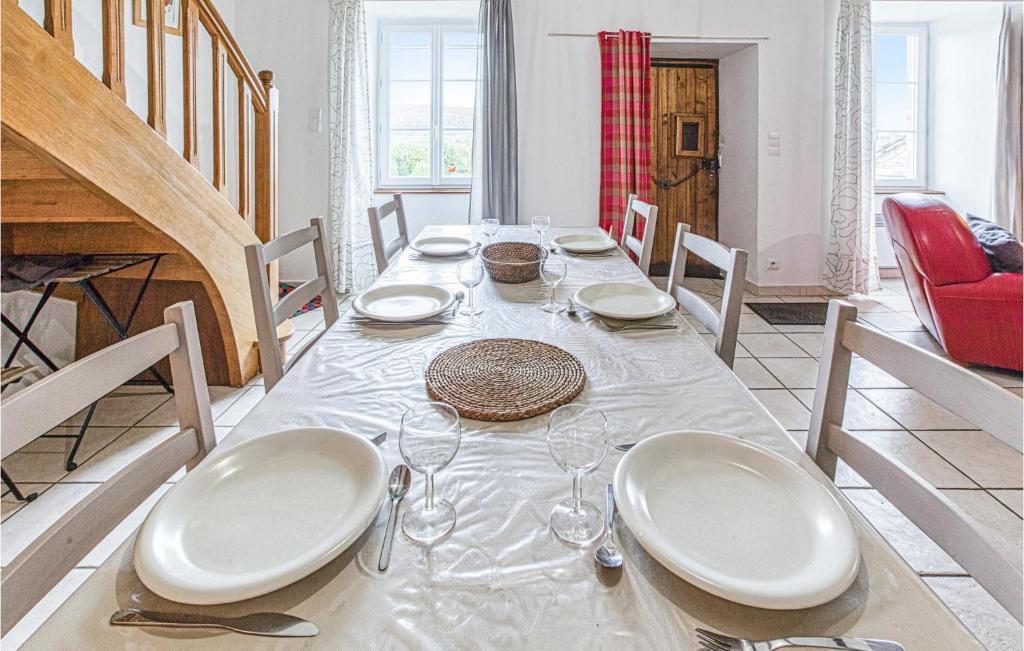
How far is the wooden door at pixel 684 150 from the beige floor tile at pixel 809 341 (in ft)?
5.68

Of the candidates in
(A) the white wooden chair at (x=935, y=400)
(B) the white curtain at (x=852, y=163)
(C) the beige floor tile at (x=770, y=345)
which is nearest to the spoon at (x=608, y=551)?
(A) the white wooden chair at (x=935, y=400)

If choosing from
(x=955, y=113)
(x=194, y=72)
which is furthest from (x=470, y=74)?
(x=955, y=113)

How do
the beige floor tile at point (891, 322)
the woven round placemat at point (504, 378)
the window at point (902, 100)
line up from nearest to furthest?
the woven round placemat at point (504, 378) → the beige floor tile at point (891, 322) → the window at point (902, 100)

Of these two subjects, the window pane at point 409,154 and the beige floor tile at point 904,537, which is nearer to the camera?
the beige floor tile at point 904,537

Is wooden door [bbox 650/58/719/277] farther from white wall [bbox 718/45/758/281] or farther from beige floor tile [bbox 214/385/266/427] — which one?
beige floor tile [bbox 214/385/266/427]

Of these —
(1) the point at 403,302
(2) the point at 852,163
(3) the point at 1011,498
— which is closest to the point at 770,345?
(3) the point at 1011,498

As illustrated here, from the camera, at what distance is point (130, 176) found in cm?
209

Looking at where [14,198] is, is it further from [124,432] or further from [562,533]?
[562,533]

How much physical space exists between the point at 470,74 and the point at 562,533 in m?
5.19

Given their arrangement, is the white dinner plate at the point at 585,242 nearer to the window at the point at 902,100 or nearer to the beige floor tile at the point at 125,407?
the beige floor tile at the point at 125,407

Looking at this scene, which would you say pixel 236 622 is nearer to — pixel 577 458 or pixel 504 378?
pixel 577 458

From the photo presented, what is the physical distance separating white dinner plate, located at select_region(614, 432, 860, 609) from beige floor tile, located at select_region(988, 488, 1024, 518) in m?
1.73

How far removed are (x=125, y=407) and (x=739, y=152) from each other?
4657 mm

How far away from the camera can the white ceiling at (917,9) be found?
4.92 meters
